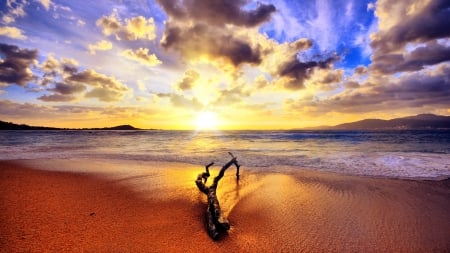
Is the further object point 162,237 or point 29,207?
point 29,207

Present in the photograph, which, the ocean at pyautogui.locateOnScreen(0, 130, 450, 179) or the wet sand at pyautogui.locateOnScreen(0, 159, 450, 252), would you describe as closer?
the wet sand at pyautogui.locateOnScreen(0, 159, 450, 252)

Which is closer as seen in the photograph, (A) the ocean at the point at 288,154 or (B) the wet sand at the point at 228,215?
(B) the wet sand at the point at 228,215

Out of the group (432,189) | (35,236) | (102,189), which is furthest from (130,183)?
(432,189)

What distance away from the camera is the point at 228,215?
6566 millimetres

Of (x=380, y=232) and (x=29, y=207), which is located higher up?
(x=29, y=207)

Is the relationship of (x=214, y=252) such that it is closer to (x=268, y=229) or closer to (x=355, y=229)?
(x=268, y=229)

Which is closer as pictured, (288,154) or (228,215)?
(228,215)

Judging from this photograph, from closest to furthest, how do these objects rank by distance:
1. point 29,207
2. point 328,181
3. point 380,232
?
1. point 380,232
2. point 29,207
3. point 328,181

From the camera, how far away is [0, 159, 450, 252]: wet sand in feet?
16.2

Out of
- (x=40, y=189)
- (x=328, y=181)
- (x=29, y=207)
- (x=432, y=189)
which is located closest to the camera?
(x=29, y=207)

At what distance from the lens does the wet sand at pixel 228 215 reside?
4941 mm

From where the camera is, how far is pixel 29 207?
258 inches

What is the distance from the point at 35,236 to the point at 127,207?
2272 millimetres

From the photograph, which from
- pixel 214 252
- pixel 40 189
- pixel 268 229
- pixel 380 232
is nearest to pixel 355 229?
pixel 380 232
